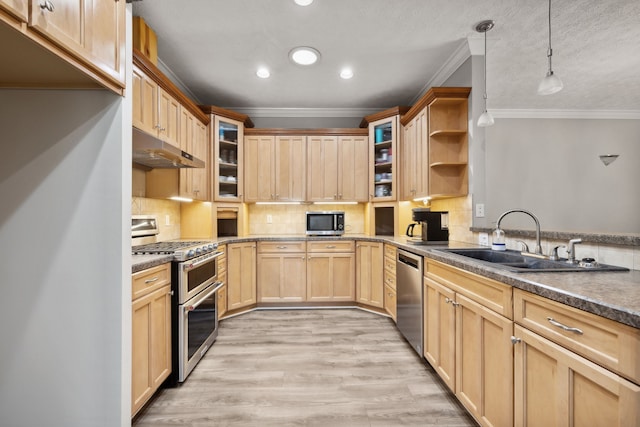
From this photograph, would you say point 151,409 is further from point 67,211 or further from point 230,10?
point 230,10

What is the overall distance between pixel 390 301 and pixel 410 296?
79 centimetres

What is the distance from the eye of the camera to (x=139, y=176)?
2.73 m

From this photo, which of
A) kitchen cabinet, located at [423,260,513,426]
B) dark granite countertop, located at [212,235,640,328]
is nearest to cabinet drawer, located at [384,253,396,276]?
kitchen cabinet, located at [423,260,513,426]

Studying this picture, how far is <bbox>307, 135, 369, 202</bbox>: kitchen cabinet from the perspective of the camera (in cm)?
398

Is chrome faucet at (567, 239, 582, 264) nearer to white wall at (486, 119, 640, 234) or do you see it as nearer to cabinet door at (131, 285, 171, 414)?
cabinet door at (131, 285, 171, 414)

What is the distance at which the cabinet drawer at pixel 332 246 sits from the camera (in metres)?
3.69

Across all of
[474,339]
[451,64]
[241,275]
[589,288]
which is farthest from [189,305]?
[451,64]

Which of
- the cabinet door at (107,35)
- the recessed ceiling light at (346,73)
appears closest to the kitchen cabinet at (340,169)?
the recessed ceiling light at (346,73)

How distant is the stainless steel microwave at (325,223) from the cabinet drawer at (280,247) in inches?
14.0

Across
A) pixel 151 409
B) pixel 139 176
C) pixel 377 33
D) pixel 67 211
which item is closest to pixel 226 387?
pixel 151 409

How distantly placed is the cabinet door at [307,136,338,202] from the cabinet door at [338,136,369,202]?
70 millimetres

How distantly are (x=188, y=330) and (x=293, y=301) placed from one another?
5.67 feet

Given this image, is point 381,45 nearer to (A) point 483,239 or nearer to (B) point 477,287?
(A) point 483,239

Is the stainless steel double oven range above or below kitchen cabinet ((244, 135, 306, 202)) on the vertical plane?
below
